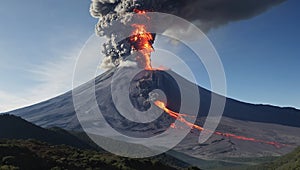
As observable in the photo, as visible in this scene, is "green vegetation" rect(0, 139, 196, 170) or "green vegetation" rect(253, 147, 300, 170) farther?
"green vegetation" rect(253, 147, 300, 170)

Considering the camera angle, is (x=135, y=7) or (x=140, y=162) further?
(x=135, y=7)

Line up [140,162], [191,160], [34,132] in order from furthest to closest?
1. [191,160]
2. [34,132]
3. [140,162]

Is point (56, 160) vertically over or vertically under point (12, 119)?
under

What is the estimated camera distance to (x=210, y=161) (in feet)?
614

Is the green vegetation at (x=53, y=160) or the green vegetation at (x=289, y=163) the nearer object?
the green vegetation at (x=53, y=160)

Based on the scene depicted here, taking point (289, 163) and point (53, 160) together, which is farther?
point (289, 163)

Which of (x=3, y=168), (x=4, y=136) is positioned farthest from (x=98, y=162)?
(x=4, y=136)

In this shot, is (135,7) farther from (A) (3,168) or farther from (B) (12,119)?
(A) (3,168)

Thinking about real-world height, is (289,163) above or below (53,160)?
above

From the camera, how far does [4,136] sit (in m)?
96.6

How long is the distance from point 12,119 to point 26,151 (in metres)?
62.7

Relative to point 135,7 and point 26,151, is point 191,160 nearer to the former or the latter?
point 135,7

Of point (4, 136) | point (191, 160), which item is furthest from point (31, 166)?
point (191, 160)

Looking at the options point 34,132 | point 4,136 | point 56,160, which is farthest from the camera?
point 34,132
